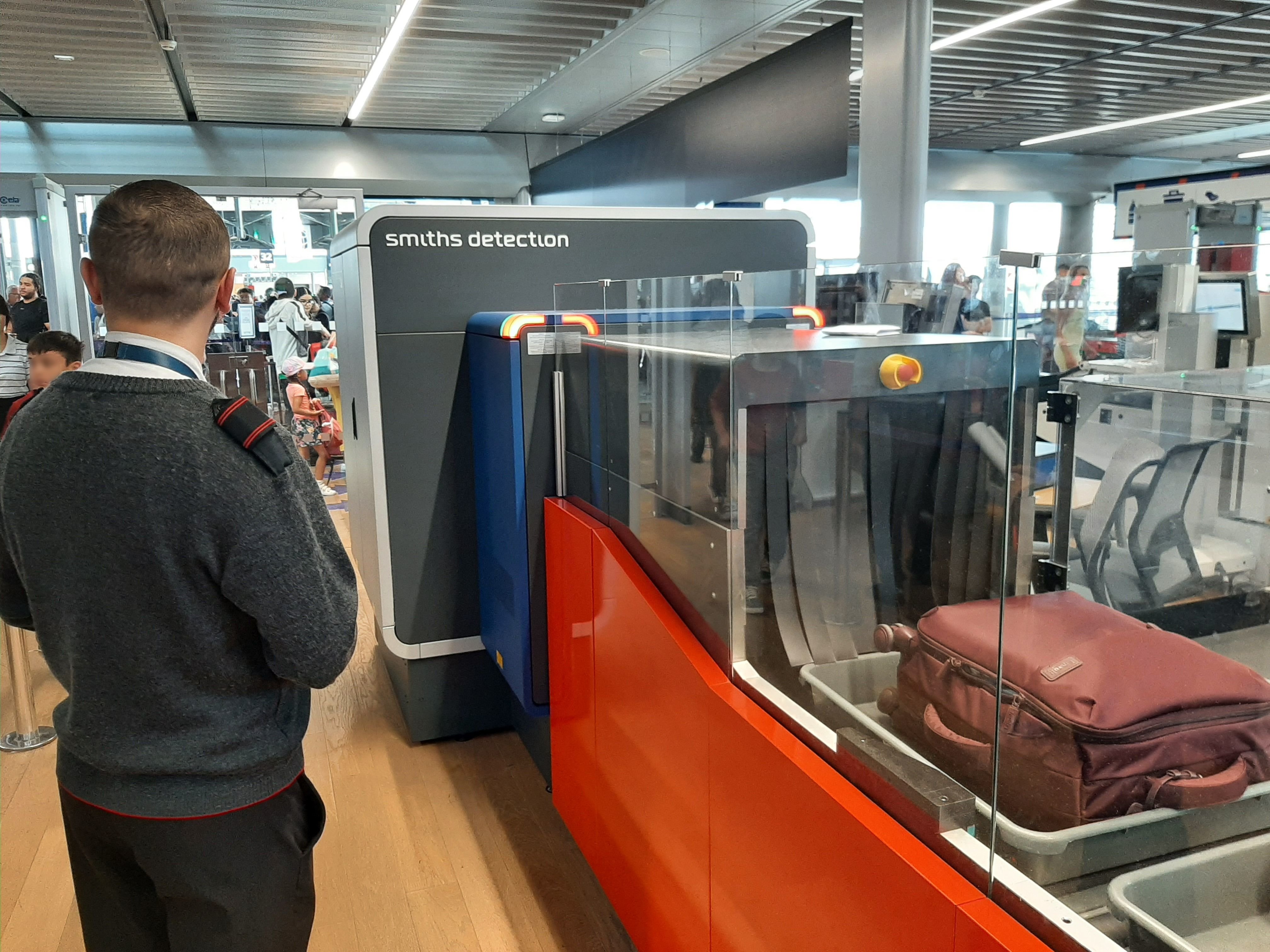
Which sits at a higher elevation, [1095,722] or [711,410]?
[711,410]

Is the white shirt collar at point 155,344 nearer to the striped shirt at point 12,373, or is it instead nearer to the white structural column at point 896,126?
the striped shirt at point 12,373

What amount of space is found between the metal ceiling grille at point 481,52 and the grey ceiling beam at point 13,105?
301 centimetres

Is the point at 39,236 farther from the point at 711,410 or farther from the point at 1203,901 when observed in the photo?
the point at 1203,901

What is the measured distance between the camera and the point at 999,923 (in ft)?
2.96

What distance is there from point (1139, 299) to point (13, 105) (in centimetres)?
1024

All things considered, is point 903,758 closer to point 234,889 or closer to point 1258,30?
point 234,889

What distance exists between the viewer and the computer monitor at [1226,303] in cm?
115

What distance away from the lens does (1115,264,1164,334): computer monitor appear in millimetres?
1127

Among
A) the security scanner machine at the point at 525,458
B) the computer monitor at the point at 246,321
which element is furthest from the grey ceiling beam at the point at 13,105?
the security scanner machine at the point at 525,458

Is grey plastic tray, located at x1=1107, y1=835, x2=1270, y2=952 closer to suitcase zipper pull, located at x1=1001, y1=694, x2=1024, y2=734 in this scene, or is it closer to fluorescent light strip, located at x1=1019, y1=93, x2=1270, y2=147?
suitcase zipper pull, located at x1=1001, y1=694, x2=1024, y2=734

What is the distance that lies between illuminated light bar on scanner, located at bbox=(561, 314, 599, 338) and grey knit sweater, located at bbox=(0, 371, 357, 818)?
101 cm

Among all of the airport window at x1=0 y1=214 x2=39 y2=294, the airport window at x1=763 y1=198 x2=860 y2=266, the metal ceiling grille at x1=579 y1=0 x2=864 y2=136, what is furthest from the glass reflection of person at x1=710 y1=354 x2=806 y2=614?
the airport window at x1=763 y1=198 x2=860 y2=266

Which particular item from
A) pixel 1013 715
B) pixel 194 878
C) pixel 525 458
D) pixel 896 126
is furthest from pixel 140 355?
pixel 896 126

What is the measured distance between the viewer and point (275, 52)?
284 inches
